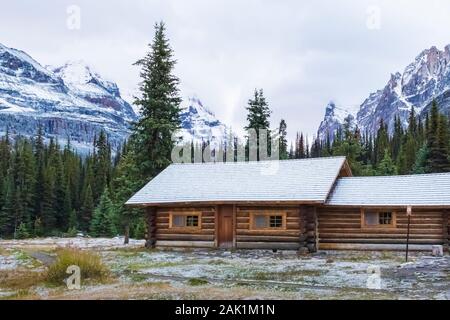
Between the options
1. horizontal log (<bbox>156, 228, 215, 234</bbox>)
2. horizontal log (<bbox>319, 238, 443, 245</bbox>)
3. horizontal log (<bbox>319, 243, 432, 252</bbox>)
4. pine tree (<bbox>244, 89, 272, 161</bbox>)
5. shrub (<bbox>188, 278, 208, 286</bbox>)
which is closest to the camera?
shrub (<bbox>188, 278, 208, 286</bbox>)

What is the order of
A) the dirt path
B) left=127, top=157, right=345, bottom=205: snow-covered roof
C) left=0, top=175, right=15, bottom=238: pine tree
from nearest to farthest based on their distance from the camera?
the dirt path < left=127, top=157, right=345, bottom=205: snow-covered roof < left=0, top=175, right=15, bottom=238: pine tree

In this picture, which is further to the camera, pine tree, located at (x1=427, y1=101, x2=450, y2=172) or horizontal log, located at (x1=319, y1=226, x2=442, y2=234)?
pine tree, located at (x1=427, y1=101, x2=450, y2=172)

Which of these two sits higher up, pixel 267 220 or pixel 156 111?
pixel 156 111

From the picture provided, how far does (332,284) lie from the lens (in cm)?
1741

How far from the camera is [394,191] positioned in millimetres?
30312

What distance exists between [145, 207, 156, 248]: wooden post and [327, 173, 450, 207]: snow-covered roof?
9978mm

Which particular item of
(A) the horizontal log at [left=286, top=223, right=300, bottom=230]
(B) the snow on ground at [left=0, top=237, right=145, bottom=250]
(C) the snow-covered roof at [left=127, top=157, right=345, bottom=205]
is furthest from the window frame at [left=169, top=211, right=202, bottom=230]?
(A) the horizontal log at [left=286, top=223, right=300, bottom=230]

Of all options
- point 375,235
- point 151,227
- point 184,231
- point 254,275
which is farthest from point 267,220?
point 254,275

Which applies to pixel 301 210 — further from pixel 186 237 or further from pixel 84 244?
pixel 84 244

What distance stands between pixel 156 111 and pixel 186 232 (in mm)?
11872

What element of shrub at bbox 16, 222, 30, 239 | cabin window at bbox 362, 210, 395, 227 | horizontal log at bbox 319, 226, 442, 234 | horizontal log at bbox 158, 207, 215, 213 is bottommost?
shrub at bbox 16, 222, 30, 239

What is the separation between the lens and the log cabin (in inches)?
1135

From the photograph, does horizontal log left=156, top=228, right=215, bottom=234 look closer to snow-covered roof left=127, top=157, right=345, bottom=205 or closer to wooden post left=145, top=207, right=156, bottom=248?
wooden post left=145, top=207, right=156, bottom=248
